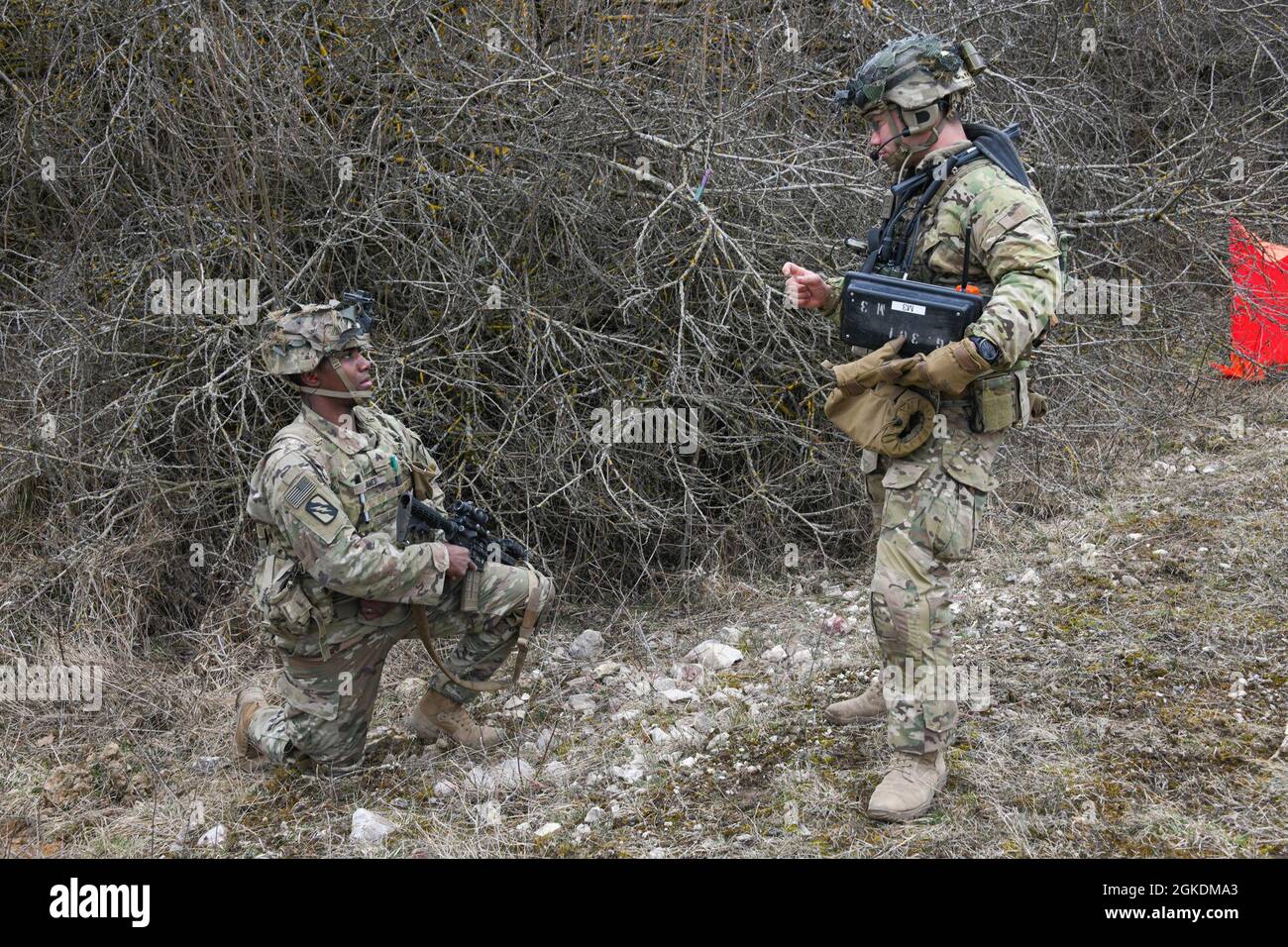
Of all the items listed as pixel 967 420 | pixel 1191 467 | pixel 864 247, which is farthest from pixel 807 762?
pixel 1191 467

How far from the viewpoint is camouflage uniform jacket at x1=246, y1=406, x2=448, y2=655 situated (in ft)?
11.0

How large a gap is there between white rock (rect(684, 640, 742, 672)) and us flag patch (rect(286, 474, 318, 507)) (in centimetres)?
179

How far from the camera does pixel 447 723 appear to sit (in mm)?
3924

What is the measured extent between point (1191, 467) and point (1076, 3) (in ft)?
9.96

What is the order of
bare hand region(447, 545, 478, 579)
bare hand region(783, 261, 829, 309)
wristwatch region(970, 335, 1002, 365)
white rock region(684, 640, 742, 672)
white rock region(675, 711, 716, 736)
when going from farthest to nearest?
white rock region(684, 640, 742, 672) < white rock region(675, 711, 716, 736) < bare hand region(447, 545, 478, 579) < bare hand region(783, 261, 829, 309) < wristwatch region(970, 335, 1002, 365)

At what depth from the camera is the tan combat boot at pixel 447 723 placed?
391cm

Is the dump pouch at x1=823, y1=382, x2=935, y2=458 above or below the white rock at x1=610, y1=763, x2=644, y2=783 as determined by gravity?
above

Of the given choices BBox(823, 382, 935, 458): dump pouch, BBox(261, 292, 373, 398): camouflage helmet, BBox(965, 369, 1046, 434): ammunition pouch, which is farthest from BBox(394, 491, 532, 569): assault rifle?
BBox(965, 369, 1046, 434): ammunition pouch

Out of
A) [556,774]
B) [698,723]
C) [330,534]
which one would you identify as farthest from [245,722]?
[698,723]

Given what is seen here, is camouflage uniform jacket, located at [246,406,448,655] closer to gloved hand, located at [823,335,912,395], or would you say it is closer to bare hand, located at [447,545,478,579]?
bare hand, located at [447,545,478,579]

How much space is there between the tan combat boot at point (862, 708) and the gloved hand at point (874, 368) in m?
1.20

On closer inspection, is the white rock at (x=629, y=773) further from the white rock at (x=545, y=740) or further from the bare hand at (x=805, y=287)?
the bare hand at (x=805, y=287)

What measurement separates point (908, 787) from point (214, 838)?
2.14m

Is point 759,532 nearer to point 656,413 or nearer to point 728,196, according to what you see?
point 656,413
